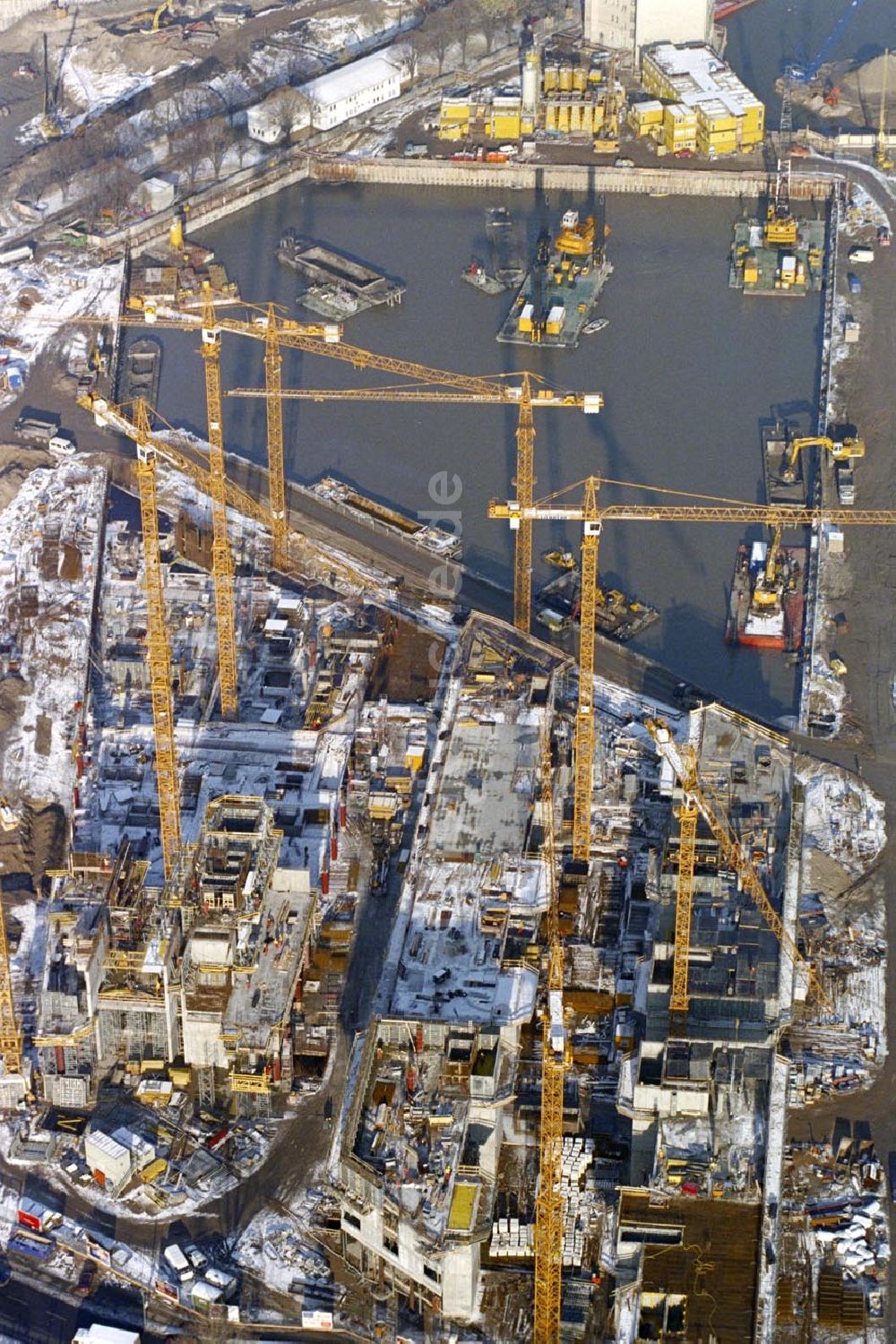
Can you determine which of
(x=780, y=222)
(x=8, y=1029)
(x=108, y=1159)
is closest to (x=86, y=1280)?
(x=108, y=1159)

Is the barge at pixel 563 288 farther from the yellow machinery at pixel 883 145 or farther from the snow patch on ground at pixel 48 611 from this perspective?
the snow patch on ground at pixel 48 611

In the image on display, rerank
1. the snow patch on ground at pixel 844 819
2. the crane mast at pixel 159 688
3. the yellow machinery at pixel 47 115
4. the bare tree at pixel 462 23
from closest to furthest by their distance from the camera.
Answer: the crane mast at pixel 159 688
the snow patch on ground at pixel 844 819
the yellow machinery at pixel 47 115
the bare tree at pixel 462 23

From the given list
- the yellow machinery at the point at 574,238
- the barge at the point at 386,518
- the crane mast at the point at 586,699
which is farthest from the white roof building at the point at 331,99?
the crane mast at the point at 586,699

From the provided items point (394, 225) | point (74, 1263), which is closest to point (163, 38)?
point (394, 225)

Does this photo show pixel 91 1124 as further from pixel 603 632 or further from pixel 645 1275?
pixel 603 632

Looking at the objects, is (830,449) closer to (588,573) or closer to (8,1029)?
(588,573)
